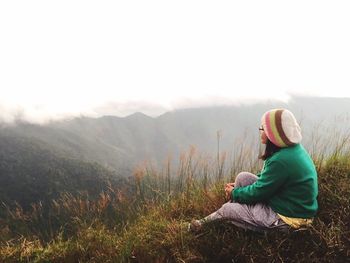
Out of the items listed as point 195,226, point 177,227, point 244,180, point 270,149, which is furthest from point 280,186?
point 177,227

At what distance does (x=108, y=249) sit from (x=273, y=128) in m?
1.83

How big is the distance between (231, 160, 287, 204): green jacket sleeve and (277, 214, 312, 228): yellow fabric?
0.73 feet

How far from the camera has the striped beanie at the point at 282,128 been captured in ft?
10.4

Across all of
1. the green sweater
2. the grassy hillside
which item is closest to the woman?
the green sweater

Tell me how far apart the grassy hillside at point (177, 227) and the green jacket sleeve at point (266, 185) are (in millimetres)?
318

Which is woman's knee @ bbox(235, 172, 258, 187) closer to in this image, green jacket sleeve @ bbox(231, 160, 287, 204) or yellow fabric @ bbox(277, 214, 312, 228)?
green jacket sleeve @ bbox(231, 160, 287, 204)

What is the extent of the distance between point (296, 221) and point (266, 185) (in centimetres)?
42

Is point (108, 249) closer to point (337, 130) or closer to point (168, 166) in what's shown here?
point (168, 166)

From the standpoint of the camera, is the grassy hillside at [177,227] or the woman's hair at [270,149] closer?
the grassy hillside at [177,227]

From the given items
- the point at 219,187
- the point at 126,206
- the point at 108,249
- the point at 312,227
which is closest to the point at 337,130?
the point at 219,187

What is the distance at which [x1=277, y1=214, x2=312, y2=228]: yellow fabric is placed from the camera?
3.21 m

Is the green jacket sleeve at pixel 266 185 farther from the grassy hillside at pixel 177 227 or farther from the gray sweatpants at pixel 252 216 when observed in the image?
the grassy hillside at pixel 177 227

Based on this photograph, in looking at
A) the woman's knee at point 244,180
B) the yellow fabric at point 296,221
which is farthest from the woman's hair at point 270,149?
the yellow fabric at point 296,221

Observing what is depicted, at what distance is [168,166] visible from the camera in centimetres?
507
